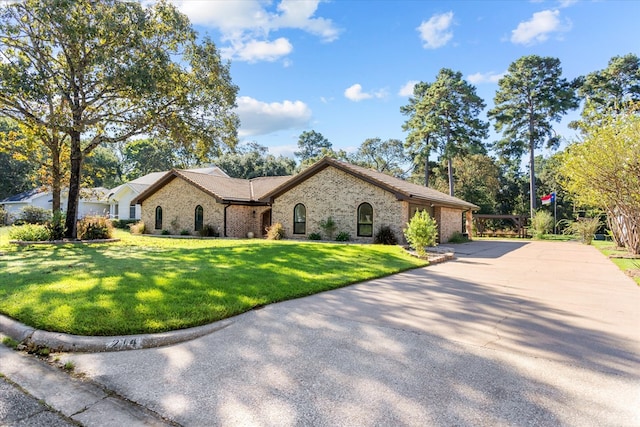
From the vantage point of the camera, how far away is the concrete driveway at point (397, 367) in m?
2.79

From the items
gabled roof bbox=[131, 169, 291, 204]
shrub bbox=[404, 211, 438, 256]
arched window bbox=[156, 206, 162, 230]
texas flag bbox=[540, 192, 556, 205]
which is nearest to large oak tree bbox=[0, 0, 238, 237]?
gabled roof bbox=[131, 169, 291, 204]

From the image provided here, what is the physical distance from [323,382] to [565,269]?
35.8ft

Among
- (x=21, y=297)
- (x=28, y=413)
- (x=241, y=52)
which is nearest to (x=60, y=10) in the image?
(x=241, y=52)

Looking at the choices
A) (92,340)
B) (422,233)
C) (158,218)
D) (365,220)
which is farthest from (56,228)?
(422,233)

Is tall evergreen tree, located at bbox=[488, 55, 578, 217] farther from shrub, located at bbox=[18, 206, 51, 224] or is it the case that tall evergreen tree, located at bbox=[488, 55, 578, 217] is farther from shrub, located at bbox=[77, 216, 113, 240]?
shrub, located at bbox=[18, 206, 51, 224]

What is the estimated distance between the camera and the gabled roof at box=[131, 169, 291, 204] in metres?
21.8

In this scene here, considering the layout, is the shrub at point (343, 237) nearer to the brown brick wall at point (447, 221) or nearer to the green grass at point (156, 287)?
the brown brick wall at point (447, 221)

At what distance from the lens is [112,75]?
14156 millimetres

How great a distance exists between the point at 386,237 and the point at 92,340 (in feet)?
46.2

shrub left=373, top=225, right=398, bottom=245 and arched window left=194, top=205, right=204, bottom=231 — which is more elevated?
arched window left=194, top=205, right=204, bottom=231

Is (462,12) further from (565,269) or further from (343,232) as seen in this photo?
(343,232)

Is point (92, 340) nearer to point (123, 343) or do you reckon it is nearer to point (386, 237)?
point (123, 343)

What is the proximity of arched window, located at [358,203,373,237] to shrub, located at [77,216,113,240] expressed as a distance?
507 inches

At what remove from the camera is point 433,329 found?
15.7ft
